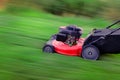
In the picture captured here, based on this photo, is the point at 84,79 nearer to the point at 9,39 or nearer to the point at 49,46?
the point at 49,46

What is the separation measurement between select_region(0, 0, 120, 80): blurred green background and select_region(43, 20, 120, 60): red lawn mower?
0.17 meters

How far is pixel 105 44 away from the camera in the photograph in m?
5.75

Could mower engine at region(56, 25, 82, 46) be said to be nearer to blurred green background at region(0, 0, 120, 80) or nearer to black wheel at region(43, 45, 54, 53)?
black wheel at region(43, 45, 54, 53)

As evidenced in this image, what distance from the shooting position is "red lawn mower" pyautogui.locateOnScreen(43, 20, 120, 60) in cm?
573

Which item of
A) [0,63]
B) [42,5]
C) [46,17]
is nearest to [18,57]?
[0,63]

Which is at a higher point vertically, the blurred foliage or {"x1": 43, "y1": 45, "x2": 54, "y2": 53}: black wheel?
the blurred foliage

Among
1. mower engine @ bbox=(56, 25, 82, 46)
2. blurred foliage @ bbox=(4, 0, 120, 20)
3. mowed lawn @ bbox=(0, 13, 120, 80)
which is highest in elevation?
blurred foliage @ bbox=(4, 0, 120, 20)

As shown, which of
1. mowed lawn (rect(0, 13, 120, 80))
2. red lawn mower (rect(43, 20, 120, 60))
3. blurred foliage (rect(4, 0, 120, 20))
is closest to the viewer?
mowed lawn (rect(0, 13, 120, 80))

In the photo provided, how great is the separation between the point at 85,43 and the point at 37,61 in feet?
4.12

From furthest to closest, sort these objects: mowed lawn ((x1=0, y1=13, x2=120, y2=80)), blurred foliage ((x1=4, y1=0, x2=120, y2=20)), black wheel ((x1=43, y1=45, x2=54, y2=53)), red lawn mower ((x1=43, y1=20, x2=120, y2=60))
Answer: blurred foliage ((x1=4, y1=0, x2=120, y2=20))
black wheel ((x1=43, y1=45, x2=54, y2=53))
red lawn mower ((x1=43, y1=20, x2=120, y2=60))
mowed lawn ((x1=0, y1=13, x2=120, y2=80))

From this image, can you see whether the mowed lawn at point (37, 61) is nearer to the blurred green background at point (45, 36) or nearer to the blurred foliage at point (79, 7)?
the blurred green background at point (45, 36)

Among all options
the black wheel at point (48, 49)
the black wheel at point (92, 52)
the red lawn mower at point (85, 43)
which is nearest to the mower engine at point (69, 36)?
the red lawn mower at point (85, 43)

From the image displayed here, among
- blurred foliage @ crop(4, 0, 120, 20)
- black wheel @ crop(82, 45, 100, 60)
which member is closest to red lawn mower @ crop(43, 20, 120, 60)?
black wheel @ crop(82, 45, 100, 60)

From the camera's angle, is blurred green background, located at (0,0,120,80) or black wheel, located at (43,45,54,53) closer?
blurred green background, located at (0,0,120,80)
